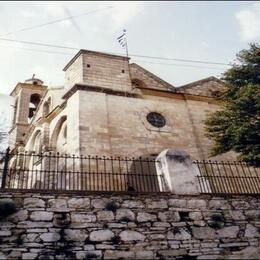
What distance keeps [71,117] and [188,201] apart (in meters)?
7.32

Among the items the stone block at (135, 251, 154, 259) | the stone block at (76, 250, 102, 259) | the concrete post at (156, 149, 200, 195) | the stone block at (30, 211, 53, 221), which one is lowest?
the stone block at (135, 251, 154, 259)

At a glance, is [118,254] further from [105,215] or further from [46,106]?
[46,106]

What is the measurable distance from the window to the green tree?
3097mm

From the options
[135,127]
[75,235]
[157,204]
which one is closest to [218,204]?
[157,204]

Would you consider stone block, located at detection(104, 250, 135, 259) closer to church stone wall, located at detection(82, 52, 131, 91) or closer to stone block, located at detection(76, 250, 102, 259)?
stone block, located at detection(76, 250, 102, 259)

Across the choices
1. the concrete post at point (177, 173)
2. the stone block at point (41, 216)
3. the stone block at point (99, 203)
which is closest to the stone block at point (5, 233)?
the stone block at point (41, 216)

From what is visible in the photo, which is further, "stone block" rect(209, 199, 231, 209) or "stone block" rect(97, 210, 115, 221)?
"stone block" rect(209, 199, 231, 209)

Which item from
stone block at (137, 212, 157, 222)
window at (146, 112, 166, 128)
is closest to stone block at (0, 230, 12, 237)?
stone block at (137, 212, 157, 222)

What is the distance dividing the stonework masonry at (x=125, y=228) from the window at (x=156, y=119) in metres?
6.84

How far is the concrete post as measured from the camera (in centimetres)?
795

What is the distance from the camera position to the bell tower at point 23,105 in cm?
2402

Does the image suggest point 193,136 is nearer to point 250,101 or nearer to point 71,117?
point 250,101

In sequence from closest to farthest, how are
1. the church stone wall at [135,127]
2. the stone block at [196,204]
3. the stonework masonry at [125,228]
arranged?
the stonework masonry at [125,228] → the stone block at [196,204] → the church stone wall at [135,127]

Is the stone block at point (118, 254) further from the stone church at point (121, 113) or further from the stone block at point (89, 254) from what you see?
the stone church at point (121, 113)
